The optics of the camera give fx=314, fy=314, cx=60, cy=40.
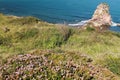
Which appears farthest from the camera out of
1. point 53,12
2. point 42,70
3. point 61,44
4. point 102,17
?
point 53,12

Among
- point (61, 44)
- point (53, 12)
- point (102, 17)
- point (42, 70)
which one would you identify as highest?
point (53, 12)

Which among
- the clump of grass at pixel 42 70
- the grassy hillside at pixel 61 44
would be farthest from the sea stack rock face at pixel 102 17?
the clump of grass at pixel 42 70

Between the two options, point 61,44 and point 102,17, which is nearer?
Answer: point 61,44

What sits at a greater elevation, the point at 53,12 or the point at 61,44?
the point at 53,12

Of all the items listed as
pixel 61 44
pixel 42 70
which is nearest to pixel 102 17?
pixel 61 44

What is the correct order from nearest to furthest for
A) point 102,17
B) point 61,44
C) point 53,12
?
1. point 61,44
2. point 102,17
3. point 53,12

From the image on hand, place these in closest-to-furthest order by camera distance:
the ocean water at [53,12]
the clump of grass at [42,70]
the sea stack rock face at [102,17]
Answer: the clump of grass at [42,70] < the sea stack rock face at [102,17] < the ocean water at [53,12]

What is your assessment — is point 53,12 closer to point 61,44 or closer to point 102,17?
point 102,17

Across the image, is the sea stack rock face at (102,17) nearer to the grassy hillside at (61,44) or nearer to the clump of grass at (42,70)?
the grassy hillside at (61,44)

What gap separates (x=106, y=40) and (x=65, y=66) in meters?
14.3

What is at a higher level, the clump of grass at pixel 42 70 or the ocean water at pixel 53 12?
the ocean water at pixel 53 12

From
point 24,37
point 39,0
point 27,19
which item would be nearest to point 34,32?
point 24,37

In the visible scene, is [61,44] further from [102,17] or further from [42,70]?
[102,17]

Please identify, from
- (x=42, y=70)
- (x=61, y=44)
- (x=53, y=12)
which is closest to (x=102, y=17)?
(x=53, y=12)
